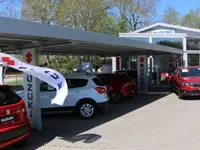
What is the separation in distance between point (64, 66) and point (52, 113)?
968 inches

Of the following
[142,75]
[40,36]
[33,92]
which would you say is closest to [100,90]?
[33,92]

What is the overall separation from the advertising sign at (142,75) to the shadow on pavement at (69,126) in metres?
5.76

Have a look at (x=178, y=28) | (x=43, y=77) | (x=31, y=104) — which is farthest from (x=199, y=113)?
(x=178, y=28)

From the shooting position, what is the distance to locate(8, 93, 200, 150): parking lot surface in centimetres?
713

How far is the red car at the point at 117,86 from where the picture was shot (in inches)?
574

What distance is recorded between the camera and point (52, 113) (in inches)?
442

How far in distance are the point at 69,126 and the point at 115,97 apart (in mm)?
5399

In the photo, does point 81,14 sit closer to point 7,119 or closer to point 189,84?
point 189,84

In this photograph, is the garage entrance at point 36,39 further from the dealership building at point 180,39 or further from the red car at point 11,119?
the dealership building at point 180,39

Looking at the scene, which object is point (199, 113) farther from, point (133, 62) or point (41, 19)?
point (41, 19)

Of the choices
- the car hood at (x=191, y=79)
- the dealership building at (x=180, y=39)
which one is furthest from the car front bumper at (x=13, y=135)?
the dealership building at (x=180, y=39)

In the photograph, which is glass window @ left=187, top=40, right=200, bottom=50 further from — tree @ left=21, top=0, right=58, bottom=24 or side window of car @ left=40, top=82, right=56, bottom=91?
side window of car @ left=40, top=82, right=56, bottom=91

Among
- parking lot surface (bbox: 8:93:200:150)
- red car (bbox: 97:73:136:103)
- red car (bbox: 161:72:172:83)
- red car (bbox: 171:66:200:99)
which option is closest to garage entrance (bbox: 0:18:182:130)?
parking lot surface (bbox: 8:93:200:150)

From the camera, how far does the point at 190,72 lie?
1609cm
